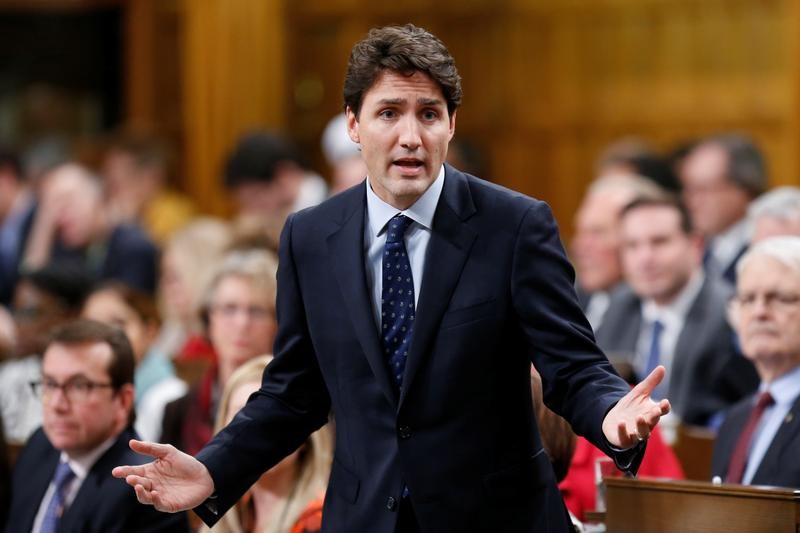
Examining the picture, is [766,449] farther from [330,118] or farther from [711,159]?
[330,118]

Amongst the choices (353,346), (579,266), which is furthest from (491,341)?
(579,266)

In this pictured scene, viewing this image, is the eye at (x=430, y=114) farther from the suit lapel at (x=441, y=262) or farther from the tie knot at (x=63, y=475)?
the tie knot at (x=63, y=475)

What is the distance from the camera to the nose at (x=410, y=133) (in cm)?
284

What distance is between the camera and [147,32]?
11.6 meters

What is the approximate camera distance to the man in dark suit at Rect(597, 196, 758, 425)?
5.89m

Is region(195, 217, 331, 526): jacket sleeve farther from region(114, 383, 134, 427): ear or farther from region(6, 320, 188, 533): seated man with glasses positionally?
region(114, 383, 134, 427): ear

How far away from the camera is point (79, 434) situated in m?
4.01

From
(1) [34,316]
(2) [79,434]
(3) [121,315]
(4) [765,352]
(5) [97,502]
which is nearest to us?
(5) [97,502]

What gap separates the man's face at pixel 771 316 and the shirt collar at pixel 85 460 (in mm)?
1920

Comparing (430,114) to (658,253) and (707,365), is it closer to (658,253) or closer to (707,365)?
(707,365)

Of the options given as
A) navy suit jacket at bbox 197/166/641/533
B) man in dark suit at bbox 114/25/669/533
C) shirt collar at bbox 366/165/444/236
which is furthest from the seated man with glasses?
shirt collar at bbox 366/165/444/236

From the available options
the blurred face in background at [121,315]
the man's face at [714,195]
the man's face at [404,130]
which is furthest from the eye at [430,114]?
the man's face at [714,195]

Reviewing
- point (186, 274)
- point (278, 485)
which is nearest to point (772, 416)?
point (278, 485)

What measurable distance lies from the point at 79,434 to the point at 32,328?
251 centimetres
